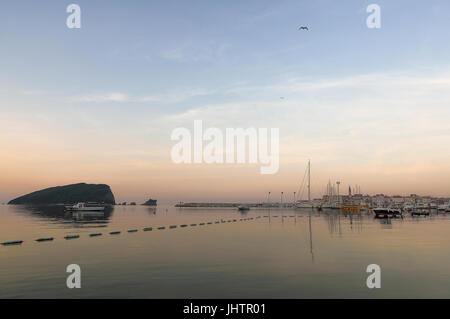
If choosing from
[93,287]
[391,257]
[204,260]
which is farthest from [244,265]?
[391,257]

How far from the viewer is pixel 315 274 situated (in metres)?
27.3

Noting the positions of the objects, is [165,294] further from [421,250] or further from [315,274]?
[421,250]

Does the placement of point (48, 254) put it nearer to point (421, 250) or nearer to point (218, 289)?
point (218, 289)

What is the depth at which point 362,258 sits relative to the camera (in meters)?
35.0

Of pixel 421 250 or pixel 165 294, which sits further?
pixel 421 250
